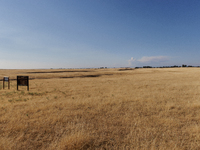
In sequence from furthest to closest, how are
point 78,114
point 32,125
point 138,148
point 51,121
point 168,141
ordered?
point 78,114 → point 51,121 → point 32,125 → point 168,141 → point 138,148

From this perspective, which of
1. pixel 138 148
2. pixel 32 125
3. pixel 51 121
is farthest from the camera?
pixel 51 121

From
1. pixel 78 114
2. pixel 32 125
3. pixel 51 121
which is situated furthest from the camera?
pixel 78 114

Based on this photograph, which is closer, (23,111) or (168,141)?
(168,141)

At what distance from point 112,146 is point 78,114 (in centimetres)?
337

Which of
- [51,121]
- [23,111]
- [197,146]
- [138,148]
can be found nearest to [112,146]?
[138,148]

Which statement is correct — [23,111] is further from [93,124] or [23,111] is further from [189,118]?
[189,118]

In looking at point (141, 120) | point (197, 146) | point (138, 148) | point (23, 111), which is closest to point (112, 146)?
point (138, 148)

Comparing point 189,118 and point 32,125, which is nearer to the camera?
point 32,125

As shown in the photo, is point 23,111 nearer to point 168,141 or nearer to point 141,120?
point 141,120

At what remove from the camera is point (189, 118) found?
6.16 meters

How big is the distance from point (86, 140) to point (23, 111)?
551 centimetres

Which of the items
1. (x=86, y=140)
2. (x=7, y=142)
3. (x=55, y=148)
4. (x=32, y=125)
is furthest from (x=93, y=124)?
(x=7, y=142)

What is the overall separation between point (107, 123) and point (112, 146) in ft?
5.36

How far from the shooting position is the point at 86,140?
429 centimetres
